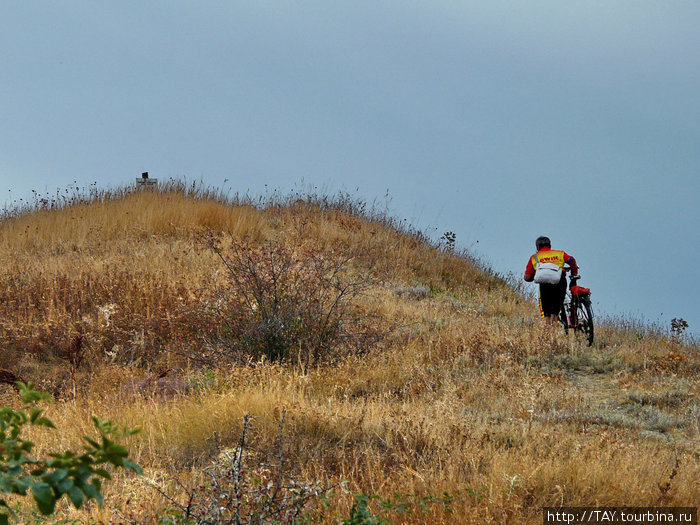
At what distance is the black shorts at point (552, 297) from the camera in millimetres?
11289

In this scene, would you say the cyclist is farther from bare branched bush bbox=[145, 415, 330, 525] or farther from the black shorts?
bare branched bush bbox=[145, 415, 330, 525]

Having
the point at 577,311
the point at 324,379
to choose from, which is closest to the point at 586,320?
the point at 577,311

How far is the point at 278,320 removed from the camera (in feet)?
28.6

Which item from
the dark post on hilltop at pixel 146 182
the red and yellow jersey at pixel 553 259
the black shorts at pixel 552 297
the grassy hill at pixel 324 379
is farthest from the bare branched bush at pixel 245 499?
the dark post on hilltop at pixel 146 182

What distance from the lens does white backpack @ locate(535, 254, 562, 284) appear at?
428 inches

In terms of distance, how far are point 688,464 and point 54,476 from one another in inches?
203

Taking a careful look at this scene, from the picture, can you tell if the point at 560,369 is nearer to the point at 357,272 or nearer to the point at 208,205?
the point at 357,272

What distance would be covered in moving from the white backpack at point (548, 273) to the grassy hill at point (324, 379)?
2.78ft

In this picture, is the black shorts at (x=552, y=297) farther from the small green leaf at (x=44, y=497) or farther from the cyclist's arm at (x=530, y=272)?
the small green leaf at (x=44, y=497)

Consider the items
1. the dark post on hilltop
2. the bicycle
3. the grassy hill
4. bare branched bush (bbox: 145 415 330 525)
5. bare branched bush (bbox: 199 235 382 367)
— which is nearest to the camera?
bare branched bush (bbox: 145 415 330 525)

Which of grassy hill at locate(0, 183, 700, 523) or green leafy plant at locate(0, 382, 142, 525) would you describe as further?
grassy hill at locate(0, 183, 700, 523)

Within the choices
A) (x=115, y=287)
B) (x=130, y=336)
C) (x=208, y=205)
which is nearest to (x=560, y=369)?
(x=130, y=336)

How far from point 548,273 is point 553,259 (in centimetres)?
27

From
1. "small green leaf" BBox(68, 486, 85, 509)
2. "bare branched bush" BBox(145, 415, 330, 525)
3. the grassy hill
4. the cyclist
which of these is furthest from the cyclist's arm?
"small green leaf" BBox(68, 486, 85, 509)
